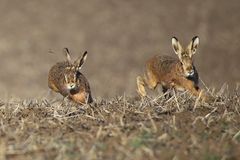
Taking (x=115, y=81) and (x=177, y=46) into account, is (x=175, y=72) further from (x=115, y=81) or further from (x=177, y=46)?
(x=115, y=81)

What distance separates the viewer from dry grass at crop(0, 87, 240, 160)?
20.4ft

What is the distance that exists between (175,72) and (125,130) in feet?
13.1

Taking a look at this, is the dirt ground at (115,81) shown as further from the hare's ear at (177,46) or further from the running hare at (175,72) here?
the hare's ear at (177,46)

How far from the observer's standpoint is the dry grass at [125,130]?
6.21 meters

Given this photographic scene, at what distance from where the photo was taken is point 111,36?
23.2m

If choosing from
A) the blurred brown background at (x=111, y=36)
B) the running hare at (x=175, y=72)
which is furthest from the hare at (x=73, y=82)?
the blurred brown background at (x=111, y=36)

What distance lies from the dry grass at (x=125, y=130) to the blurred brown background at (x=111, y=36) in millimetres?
9571

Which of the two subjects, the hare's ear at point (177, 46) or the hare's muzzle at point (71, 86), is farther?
the hare's muzzle at point (71, 86)

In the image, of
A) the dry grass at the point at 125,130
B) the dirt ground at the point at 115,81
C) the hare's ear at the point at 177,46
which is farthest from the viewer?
the hare's ear at the point at 177,46

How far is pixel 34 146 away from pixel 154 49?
15.8 m

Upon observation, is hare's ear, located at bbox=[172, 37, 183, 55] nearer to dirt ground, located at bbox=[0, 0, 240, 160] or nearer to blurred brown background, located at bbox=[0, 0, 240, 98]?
dirt ground, located at bbox=[0, 0, 240, 160]

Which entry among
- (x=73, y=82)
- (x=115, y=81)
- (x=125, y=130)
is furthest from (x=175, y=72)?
(x=115, y=81)

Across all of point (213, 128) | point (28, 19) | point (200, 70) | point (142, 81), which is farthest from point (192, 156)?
point (28, 19)

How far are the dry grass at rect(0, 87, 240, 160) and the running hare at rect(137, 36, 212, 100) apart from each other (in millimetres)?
1420
